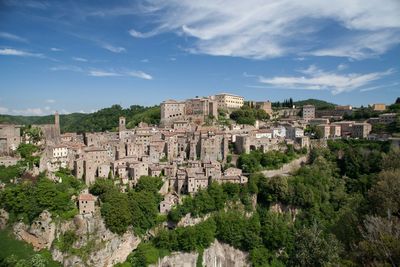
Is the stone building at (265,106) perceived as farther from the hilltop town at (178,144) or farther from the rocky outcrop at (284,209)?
the rocky outcrop at (284,209)

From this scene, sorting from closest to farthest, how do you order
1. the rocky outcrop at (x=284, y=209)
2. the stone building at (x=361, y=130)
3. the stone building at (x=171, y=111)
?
the rocky outcrop at (x=284, y=209) → the stone building at (x=361, y=130) → the stone building at (x=171, y=111)

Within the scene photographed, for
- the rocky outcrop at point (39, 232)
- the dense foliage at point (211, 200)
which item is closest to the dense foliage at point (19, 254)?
the rocky outcrop at point (39, 232)

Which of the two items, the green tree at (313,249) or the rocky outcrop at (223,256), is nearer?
the green tree at (313,249)

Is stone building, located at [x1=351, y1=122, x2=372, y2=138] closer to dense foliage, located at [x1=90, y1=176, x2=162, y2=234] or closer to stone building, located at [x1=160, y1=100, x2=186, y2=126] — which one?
stone building, located at [x1=160, y1=100, x2=186, y2=126]

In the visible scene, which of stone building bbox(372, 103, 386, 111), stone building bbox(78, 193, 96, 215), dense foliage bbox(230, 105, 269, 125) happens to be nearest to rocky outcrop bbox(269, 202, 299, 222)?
stone building bbox(78, 193, 96, 215)

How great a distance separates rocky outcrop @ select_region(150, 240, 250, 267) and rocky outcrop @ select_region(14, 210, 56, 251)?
9496mm

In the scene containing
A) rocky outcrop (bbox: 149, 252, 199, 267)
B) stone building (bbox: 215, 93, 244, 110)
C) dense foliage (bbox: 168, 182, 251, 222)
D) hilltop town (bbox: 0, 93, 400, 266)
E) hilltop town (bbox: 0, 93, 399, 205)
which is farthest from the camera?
stone building (bbox: 215, 93, 244, 110)

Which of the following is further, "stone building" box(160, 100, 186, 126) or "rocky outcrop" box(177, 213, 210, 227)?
"stone building" box(160, 100, 186, 126)

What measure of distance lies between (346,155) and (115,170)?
28195mm

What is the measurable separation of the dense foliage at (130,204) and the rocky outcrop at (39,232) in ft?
14.4

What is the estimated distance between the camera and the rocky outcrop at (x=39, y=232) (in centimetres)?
2809

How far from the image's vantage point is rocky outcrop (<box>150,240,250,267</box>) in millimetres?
29686

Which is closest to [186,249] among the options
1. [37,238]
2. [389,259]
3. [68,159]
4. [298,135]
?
[37,238]

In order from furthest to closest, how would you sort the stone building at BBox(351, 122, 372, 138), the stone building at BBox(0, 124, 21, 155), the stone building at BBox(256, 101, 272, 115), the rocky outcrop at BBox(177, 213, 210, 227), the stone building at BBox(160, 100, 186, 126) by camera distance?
the stone building at BBox(256, 101, 272, 115)
the stone building at BBox(160, 100, 186, 126)
the stone building at BBox(351, 122, 372, 138)
the stone building at BBox(0, 124, 21, 155)
the rocky outcrop at BBox(177, 213, 210, 227)
